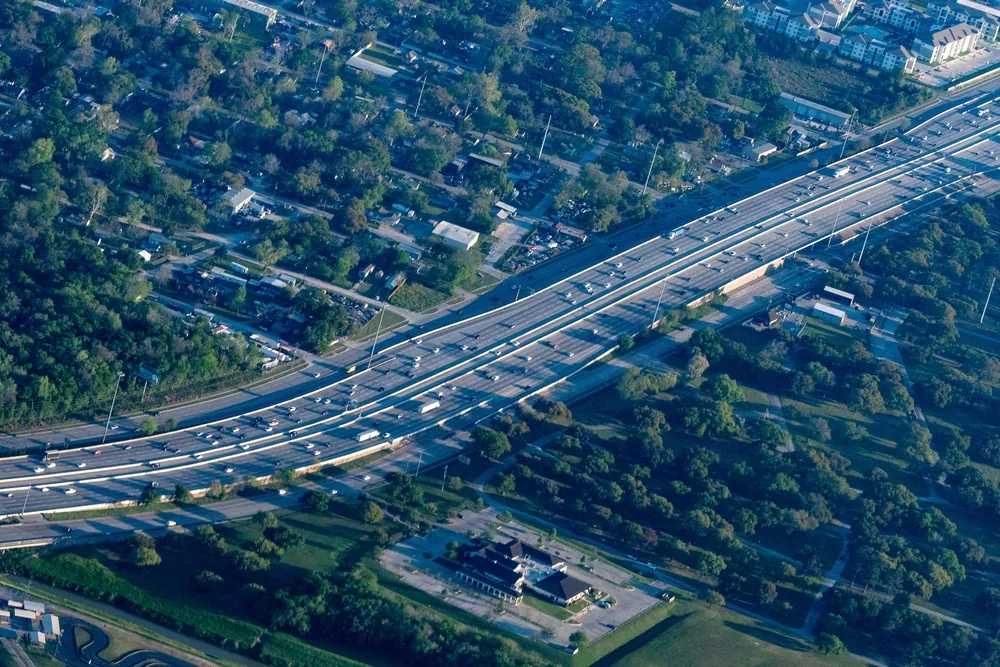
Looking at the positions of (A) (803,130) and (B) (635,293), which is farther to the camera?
(A) (803,130)

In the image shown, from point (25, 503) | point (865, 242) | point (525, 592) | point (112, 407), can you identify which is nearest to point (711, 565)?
point (525, 592)

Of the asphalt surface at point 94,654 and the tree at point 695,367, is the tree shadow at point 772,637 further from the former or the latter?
the asphalt surface at point 94,654

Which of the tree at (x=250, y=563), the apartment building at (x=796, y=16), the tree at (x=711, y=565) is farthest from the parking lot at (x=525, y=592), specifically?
the apartment building at (x=796, y=16)

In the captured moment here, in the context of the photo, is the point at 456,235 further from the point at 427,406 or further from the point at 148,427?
the point at 148,427

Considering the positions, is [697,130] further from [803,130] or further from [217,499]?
[217,499]

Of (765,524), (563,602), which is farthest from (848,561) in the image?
(563,602)

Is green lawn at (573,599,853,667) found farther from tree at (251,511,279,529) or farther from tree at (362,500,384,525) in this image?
tree at (251,511,279,529)
